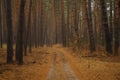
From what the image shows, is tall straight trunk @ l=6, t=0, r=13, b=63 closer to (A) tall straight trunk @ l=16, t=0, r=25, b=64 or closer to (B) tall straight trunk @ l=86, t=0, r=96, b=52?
(A) tall straight trunk @ l=16, t=0, r=25, b=64

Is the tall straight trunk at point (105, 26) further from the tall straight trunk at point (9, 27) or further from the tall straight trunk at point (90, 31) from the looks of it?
the tall straight trunk at point (9, 27)

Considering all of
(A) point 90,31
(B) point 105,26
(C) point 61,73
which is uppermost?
(B) point 105,26

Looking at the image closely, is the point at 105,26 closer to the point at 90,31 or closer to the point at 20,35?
the point at 90,31

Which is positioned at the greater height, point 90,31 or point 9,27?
point 9,27

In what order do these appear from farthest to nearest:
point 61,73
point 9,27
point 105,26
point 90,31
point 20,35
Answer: point 90,31, point 105,26, point 9,27, point 20,35, point 61,73

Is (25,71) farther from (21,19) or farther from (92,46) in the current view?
(92,46)

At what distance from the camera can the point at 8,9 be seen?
17.6 meters

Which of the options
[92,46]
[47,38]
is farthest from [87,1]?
[47,38]

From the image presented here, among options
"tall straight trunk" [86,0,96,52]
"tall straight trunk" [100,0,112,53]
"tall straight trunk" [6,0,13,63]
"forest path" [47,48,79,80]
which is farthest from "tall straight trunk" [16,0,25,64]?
"tall straight trunk" [86,0,96,52]

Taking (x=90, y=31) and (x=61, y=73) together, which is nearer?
(x=61, y=73)

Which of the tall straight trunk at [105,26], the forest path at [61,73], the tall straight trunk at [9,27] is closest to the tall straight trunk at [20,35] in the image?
the tall straight trunk at [9,27]

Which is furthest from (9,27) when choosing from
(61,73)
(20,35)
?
(61,73)

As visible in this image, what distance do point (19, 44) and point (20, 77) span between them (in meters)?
4.91

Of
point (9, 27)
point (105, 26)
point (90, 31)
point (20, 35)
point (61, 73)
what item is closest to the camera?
point (61, 73)
